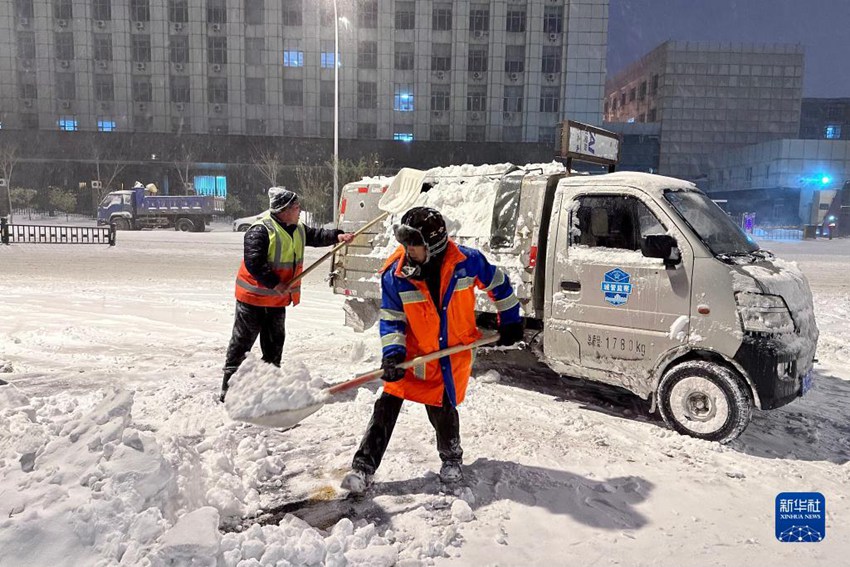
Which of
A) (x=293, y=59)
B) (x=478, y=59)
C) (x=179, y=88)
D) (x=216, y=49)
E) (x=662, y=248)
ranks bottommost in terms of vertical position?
(x=662, y=248)

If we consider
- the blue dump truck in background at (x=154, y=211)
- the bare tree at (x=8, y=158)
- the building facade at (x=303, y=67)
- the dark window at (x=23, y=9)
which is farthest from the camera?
the building facade at (x=303, y=67)

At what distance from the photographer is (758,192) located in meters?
53.4

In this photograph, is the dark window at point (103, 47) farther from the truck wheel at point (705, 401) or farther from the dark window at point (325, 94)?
the truck wheel at point (705, 401)

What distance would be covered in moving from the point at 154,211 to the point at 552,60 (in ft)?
113

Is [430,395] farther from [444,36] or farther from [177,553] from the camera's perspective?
[444,36]

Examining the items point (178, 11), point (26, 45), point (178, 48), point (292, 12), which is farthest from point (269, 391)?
point (26, 45)

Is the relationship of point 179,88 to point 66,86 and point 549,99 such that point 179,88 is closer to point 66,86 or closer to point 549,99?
point 66,86

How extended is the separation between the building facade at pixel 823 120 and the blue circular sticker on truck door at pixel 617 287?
281 ft

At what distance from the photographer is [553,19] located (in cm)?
4944

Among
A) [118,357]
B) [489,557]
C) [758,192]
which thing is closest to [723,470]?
[489,557]

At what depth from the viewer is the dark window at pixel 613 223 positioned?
5133 millimetres

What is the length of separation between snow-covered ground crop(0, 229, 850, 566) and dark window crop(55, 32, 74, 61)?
170ft

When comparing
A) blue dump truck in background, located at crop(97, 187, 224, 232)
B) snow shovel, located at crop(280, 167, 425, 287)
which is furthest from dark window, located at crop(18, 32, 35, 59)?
snow shovel, located at crop(280, 167, 425, 287)

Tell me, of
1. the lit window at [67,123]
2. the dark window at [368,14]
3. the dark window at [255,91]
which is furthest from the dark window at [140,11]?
the dark window at [368,14]
